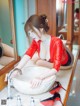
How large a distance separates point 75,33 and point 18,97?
159 cm

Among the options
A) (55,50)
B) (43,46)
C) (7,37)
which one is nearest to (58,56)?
(55,50)

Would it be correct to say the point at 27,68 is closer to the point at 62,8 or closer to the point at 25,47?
the point at 25,47

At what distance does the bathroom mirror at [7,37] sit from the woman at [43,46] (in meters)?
0.09

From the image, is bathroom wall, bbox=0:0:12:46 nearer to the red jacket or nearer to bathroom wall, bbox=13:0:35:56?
bathroom wall, bbox=13:0:35:56

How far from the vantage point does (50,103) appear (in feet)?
3.28

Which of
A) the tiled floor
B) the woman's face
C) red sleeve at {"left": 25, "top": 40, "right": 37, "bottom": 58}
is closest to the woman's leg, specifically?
red sleeve at {"left": 25, "top": 40, "right": 37, "bottom": 58}

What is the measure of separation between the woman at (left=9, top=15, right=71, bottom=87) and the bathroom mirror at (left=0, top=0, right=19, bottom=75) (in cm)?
9

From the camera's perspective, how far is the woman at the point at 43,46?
124 centimetres

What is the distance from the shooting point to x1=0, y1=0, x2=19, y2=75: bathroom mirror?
1.24 metres

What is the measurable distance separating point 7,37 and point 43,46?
0.30 m

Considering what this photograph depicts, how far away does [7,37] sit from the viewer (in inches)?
51.6

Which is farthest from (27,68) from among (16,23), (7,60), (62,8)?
(62,8)

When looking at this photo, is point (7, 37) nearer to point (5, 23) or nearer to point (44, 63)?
point (5, 23)

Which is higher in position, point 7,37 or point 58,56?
point 7,37
